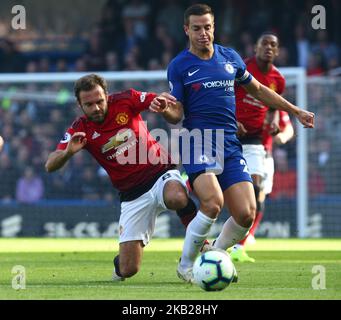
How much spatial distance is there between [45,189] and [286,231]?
4.18 metres

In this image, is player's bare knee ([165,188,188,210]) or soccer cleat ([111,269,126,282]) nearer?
player's bare knee ([165,188,188,210])

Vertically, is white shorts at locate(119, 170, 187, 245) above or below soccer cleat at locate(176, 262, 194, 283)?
above

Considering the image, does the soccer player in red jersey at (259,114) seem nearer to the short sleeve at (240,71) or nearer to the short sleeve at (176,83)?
the short sleeve at (240,71)

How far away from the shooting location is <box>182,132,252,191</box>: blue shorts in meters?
8.61

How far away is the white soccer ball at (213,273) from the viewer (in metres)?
7.69

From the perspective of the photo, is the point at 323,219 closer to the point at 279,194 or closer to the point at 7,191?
the point at 279,194

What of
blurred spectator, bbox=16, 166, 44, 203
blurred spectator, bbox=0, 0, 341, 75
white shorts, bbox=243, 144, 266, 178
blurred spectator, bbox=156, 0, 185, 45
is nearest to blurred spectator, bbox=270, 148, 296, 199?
blurred spectator, bbox=0, 0, 341, 75

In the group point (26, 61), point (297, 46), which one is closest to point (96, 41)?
point (26, 61)

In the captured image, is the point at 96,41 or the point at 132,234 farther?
the point at 96,41

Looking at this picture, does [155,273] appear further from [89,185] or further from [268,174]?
[89,185]

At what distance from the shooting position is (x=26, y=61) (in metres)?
22.3

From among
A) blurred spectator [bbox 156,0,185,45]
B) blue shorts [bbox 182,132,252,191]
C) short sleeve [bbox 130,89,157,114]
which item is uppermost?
blurred spectator [bbox 156,0,185,45]

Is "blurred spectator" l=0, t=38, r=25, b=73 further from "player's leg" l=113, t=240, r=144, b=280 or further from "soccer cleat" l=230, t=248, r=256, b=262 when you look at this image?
"player's leg" l=113, t=240, r=144, b=280

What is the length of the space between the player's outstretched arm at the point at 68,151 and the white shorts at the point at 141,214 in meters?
0.92
